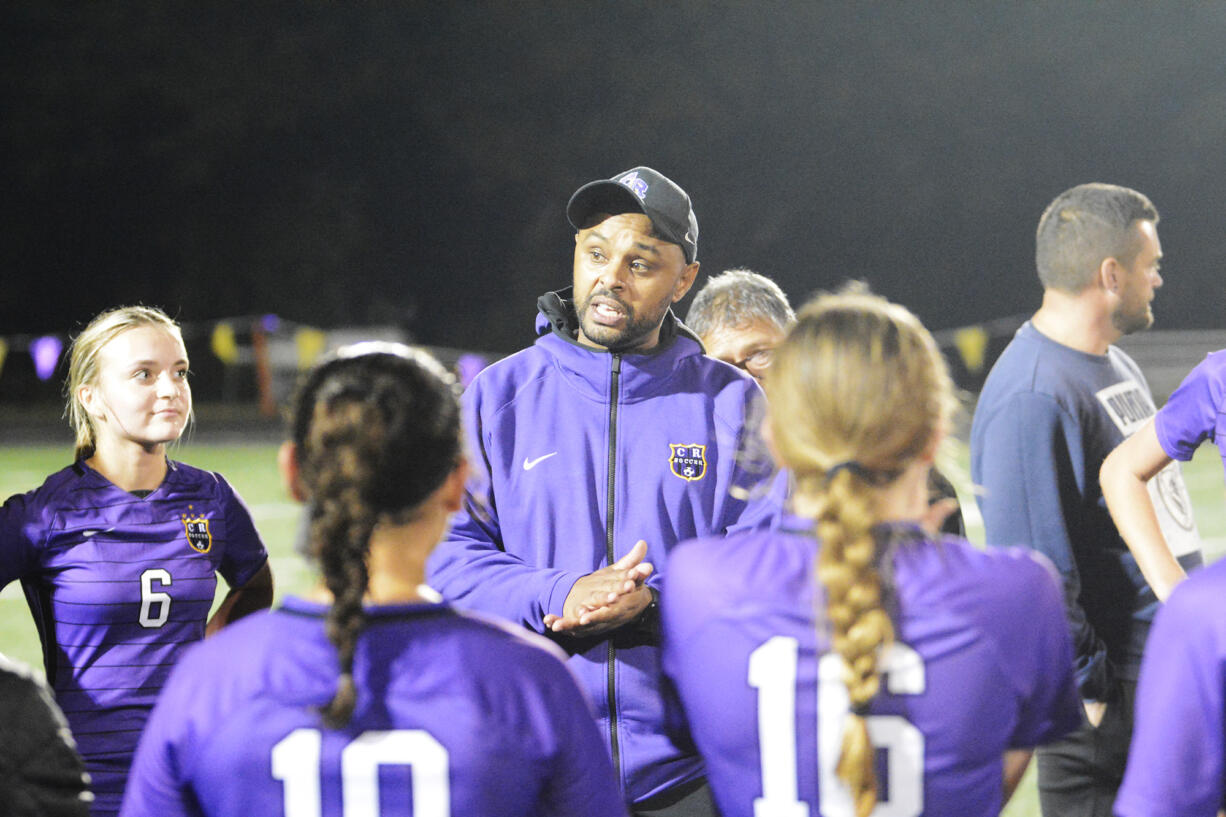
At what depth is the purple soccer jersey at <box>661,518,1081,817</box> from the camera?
176 centimetres

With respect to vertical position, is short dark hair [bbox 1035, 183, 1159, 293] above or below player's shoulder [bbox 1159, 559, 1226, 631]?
above

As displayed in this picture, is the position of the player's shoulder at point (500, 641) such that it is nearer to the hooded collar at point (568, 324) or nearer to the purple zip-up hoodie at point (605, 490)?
the purple zip-up hoodie at point (605, 490)

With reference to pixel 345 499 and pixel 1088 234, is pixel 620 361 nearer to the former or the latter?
pixel 345 499

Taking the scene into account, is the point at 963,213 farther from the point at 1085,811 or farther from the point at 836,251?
the point at 1085,811

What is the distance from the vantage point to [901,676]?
175 cm

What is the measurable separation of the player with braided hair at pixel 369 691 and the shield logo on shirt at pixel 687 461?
1.18 metres

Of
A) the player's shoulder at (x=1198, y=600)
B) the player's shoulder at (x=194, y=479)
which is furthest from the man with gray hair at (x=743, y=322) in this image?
the player's shoulder at (x=1198, y=600)

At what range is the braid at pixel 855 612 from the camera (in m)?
1.72

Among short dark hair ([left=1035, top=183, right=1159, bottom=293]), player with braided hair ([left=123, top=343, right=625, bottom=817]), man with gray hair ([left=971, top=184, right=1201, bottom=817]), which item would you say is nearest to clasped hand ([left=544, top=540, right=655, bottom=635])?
player with braided hair ([left=123, top=343, right=625, bottom=817])

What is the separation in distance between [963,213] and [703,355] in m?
33.9

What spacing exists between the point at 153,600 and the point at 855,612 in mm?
1897

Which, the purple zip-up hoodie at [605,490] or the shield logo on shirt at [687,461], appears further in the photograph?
the shield logo on shirt at [687,461]

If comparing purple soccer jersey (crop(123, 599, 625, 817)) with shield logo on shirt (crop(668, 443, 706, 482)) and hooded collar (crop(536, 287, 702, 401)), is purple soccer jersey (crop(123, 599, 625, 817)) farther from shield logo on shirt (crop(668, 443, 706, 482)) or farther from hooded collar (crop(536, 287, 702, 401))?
hooded collar (crop(536, 287, 702, 401))

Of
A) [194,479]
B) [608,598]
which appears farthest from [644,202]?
[194,479]
